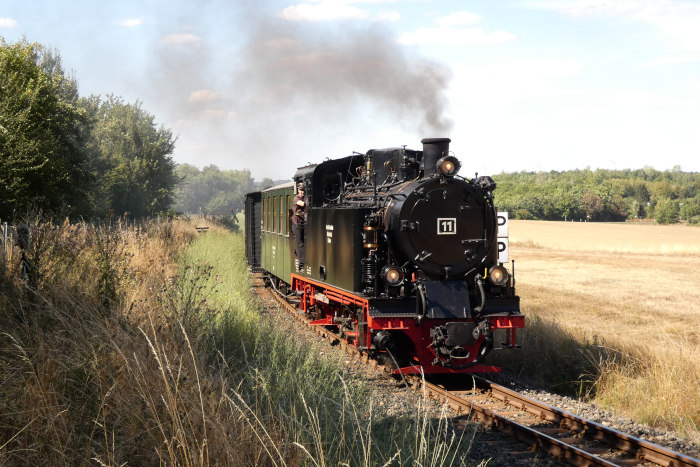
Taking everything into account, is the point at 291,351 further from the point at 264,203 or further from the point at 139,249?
the point at 264,203

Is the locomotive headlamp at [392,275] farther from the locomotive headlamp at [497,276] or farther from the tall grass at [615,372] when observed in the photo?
the tall grass at [615,372]

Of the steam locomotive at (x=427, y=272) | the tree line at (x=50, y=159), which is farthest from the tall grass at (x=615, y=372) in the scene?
the tree line at (x=50, y=159)

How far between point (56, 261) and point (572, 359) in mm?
7357

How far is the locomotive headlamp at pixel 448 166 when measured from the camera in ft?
27.5

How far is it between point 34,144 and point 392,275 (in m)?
16.0

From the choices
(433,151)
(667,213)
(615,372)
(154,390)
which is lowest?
(615,372)

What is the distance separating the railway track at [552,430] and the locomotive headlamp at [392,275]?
1.29 metres

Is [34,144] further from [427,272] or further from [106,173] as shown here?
[106,173]

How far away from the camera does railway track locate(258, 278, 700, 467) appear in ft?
18.4

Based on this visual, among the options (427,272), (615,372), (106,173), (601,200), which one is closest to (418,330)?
(427,272)

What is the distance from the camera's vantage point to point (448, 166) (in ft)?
27.6

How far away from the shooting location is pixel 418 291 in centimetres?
824

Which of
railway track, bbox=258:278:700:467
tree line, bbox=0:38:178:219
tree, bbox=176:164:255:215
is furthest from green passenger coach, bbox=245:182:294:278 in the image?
tree, bbox=176:164:255:215

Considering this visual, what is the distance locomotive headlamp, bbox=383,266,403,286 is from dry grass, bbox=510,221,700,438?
9.37ft
